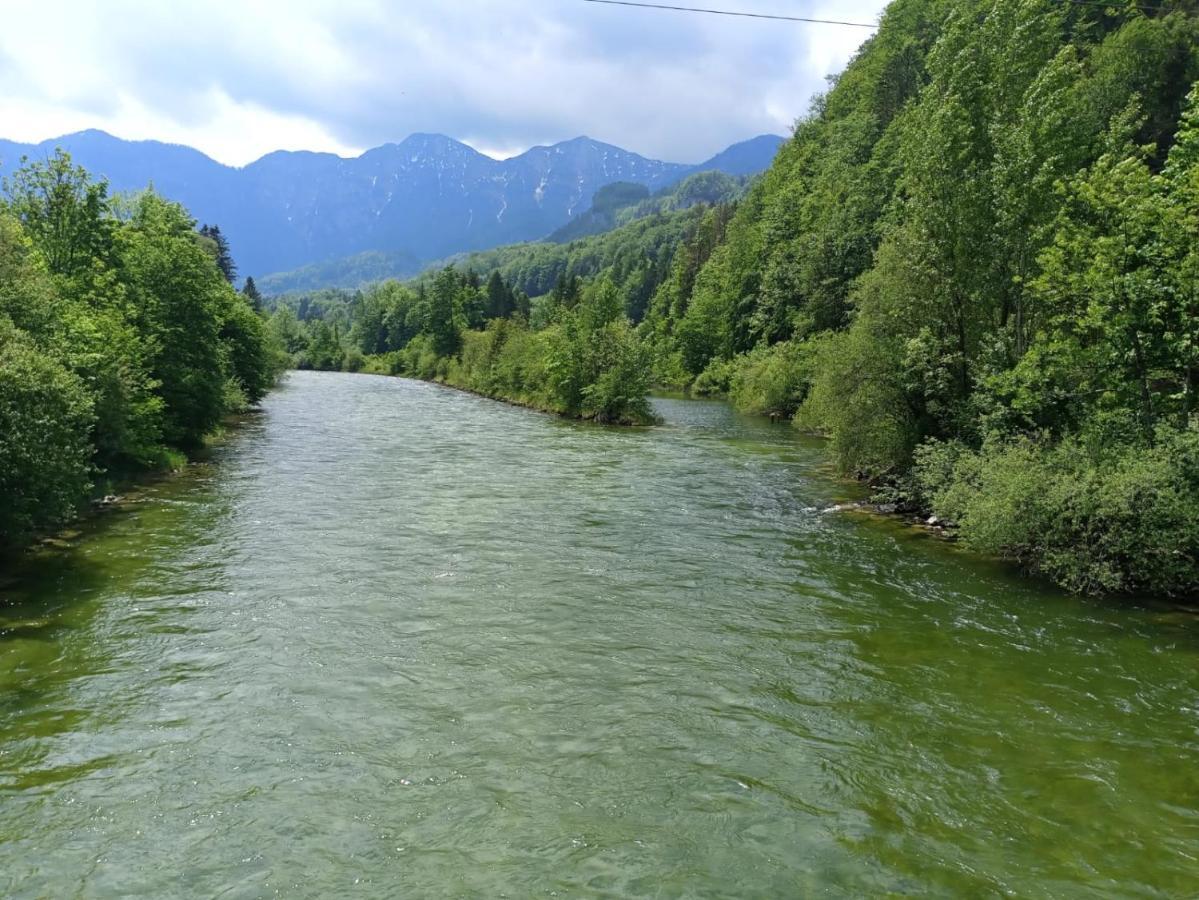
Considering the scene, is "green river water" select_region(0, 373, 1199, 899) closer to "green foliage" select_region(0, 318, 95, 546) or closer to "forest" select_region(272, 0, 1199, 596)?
"green foliage" select_region(0, 318, 95, 546)

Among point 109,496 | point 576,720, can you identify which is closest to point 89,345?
point 109,496

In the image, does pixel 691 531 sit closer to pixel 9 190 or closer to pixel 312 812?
pixel 312 812

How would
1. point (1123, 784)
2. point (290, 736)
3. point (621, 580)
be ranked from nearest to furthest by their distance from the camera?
point (1123, 784), point (290, 736), point (621, 580)

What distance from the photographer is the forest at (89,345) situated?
57.2 ft

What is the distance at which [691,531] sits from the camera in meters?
23.1

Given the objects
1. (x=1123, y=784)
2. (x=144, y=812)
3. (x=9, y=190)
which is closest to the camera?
(x=144, y=812)

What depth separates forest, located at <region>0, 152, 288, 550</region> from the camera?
17.4 m

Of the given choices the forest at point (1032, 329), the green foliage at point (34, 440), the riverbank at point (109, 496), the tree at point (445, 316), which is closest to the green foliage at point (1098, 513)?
the forest at point (1032, 329)

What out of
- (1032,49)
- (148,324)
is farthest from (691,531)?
(148,324)

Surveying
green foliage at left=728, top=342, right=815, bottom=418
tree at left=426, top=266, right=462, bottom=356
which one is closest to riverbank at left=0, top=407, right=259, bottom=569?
green foliage at left=728, top=342, right=815, bottom=418

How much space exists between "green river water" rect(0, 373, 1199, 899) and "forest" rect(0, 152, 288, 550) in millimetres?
2612

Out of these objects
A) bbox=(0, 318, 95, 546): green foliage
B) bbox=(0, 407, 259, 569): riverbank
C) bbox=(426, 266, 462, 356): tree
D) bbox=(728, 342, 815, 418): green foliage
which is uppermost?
bbox=(426, 266, 462, 356): tree

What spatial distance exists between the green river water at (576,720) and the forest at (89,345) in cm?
261

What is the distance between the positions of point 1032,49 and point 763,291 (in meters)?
69.1
